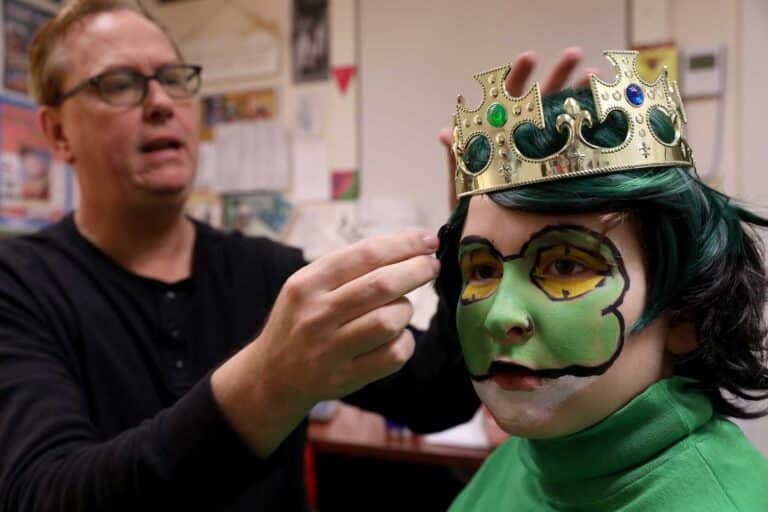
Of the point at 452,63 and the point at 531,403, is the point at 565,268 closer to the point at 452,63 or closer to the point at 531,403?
the point at 531,403

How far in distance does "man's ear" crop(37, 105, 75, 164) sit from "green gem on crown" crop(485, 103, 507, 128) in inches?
33.5

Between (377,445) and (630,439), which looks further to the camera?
(377,445)

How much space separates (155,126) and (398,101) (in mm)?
1082

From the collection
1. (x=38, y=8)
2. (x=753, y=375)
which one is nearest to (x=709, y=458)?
(x=753, y=375)

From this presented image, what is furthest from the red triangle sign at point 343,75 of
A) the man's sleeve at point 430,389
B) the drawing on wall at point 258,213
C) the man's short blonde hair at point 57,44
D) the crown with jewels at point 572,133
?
the crown with jewels at point 572,133

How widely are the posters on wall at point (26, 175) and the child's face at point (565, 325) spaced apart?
5.84 feet

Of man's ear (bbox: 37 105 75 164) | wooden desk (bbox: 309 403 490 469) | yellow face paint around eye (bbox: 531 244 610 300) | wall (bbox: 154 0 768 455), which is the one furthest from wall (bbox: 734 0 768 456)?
man's ear (bbox: 37 105 75 164)

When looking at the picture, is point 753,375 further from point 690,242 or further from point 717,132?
point 717,132

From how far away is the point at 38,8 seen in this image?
190 cm

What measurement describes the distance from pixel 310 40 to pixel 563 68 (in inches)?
60.0

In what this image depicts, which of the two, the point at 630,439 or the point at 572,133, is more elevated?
the point at 572,133

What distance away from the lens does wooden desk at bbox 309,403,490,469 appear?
1.30m

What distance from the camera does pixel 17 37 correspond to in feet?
6.03

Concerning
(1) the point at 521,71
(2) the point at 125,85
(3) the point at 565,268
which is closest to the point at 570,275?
(3) the point at 565,268
